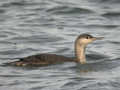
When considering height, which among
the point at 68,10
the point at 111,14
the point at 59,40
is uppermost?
the point at 68,10

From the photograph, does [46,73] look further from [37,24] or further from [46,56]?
[37,24]

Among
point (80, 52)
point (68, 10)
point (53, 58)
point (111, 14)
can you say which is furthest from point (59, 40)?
point (68, 10)

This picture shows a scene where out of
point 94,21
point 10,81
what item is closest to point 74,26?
point 94,21

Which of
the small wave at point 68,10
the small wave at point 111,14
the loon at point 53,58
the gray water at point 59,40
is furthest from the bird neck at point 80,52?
the small wave at point 68,10

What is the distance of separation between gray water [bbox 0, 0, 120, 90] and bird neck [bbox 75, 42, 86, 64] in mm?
177

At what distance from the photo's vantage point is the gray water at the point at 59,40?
13477 mm

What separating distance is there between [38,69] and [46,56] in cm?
51

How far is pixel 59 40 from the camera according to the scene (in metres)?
18.2

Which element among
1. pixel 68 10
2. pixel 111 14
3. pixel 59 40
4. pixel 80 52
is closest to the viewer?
pixel 80 52

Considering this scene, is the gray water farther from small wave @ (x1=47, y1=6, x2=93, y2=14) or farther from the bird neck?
the bird neck

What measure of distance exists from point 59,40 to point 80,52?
2584mm

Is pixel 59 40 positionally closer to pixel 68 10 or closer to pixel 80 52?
pixel 80 52

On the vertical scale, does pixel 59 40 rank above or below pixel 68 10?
below

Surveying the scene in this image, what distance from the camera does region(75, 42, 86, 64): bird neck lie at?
51.4 ft
